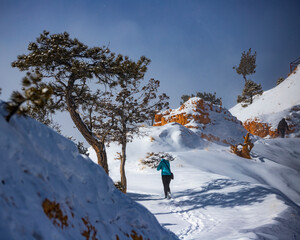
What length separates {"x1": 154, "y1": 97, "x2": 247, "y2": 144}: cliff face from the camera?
86.9 ft

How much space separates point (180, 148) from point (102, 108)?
42.0ft

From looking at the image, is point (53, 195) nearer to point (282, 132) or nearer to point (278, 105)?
point (282, 132)

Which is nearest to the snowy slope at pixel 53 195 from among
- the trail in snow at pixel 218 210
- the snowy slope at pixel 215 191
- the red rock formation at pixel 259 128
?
the trail in snow at pixel 218 210

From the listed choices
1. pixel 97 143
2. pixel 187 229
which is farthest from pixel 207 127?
pixel 187 229

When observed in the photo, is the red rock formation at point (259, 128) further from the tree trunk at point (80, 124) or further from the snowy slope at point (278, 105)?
the tree trunk at point (80, 124)

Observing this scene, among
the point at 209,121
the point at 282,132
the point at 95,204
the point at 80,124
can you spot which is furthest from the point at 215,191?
the point at 282,132

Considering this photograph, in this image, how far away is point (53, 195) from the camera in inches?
86.4

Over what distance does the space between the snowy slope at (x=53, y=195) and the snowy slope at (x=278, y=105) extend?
116 feet

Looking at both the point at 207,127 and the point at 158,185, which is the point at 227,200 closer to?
the point at 158,185

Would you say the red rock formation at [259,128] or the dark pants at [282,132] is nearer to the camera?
the dark pants at [282,132]

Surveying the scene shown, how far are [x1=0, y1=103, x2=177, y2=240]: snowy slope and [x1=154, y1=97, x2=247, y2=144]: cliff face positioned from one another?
2364 centimetres

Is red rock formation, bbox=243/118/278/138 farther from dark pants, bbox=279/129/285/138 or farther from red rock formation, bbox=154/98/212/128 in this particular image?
red rock formation, bbox=154/98/212/128

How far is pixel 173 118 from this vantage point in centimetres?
3025

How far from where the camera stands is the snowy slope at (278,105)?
3238 centimetres
